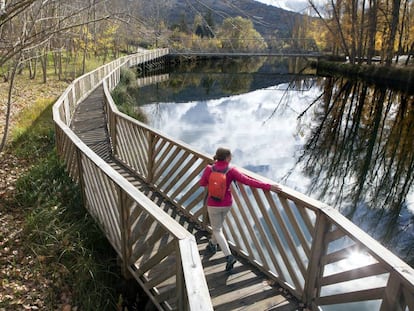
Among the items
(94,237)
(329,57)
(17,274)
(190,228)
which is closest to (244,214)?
(190,228)

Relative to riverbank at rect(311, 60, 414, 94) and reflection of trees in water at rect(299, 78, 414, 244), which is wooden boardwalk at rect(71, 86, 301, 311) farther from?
riverbank at rect(311, 60, 414, 94)

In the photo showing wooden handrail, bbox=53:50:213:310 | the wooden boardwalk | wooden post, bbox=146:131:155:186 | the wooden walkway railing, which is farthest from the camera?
wooden post, bbox=146:131:155:186

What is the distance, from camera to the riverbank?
1099 inches

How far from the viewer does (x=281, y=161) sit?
13.4 metres

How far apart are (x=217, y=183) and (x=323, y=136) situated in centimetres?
1360

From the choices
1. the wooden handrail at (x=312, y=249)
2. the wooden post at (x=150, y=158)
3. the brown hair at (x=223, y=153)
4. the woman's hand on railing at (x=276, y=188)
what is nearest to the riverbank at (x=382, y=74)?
the wooden post at (x=150, y=158)

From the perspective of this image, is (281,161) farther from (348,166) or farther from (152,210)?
(152,210)

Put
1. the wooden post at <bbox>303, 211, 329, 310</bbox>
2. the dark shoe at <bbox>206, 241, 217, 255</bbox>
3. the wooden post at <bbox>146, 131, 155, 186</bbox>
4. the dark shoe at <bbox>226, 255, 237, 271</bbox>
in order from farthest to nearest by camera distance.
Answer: the wooden post at <bbox>146, 131, 155, 186</bbox> → the dark shoe at <bbox>206, 241, 217, 255</bbox> → the dark shoe at <bbox>226, 255, 237, 271</bbox> → the wooden post at <bbox>303, 211, 329, 310</bbox>

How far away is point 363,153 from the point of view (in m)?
13.7

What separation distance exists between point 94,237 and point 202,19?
3336mm

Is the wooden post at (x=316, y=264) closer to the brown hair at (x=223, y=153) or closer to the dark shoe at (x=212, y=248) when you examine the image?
the brown hair at (x=223, y=153)

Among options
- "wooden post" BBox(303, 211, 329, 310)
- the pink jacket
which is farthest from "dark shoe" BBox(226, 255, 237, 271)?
"wooden post" BBox(303, 211, 329, 310)

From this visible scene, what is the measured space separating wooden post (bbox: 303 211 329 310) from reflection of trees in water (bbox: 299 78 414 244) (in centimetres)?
575

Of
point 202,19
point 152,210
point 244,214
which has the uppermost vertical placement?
point 202,19
